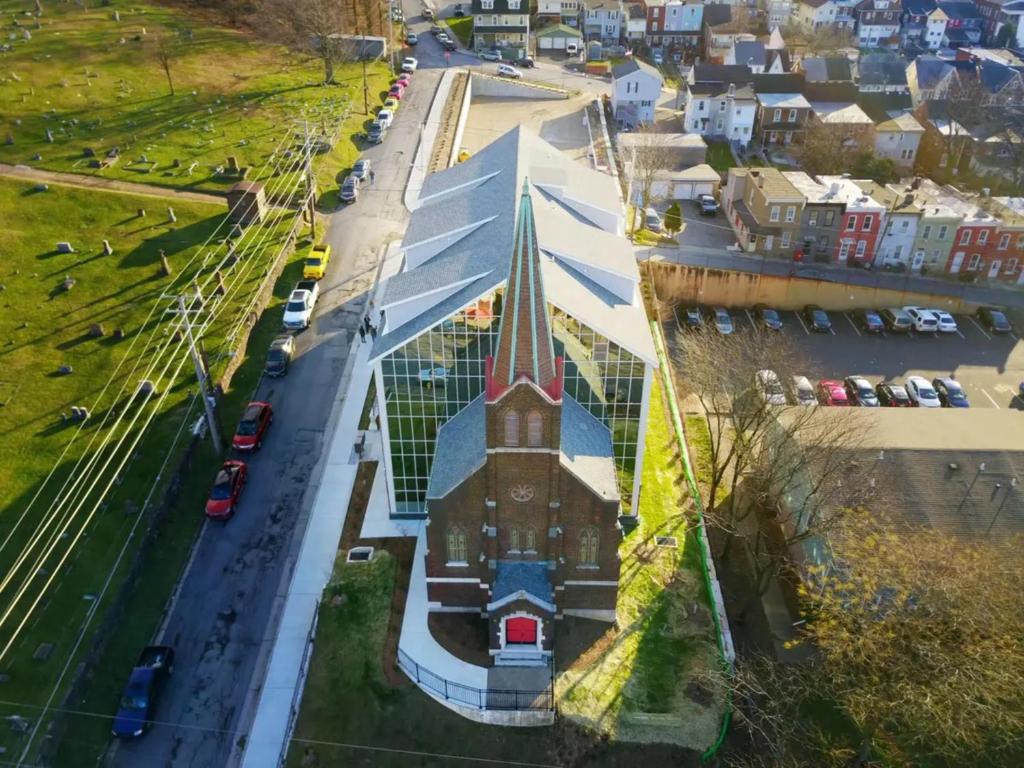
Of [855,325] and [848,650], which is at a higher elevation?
[848,650]

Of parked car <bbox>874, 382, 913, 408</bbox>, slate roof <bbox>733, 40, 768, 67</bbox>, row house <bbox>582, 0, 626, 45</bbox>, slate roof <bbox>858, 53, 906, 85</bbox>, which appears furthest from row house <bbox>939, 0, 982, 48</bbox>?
parked car <bbox>874, 382, 913, 408</bbox>

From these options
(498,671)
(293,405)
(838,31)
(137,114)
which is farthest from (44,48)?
(838,31)

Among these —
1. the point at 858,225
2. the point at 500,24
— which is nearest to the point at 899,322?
the point at 858,225

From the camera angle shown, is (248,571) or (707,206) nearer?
(248,571)

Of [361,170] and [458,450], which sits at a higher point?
[361,170]

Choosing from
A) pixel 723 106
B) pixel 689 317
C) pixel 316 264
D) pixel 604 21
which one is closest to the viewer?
pixel 316 264

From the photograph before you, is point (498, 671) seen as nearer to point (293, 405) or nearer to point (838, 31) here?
point (293, 405)

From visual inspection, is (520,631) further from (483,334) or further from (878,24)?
(878,24)
